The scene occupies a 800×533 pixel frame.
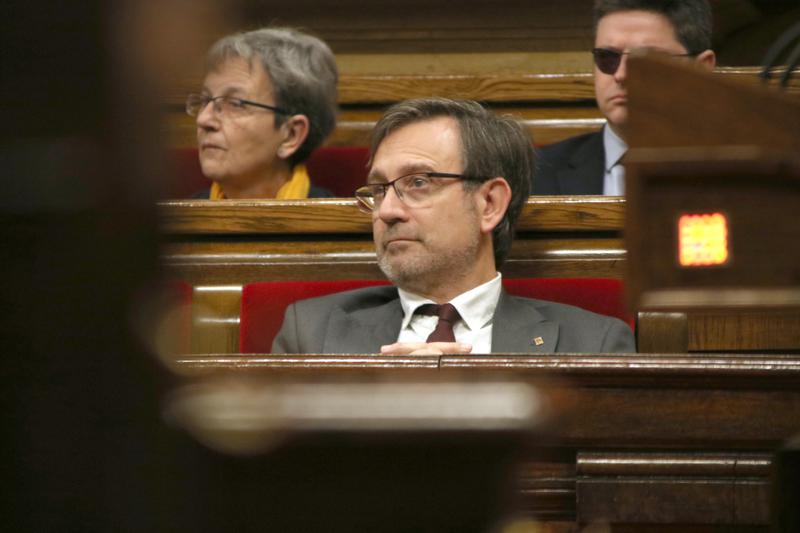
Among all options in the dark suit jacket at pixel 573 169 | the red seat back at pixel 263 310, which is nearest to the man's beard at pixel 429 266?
the red seat back at pixel 263 310

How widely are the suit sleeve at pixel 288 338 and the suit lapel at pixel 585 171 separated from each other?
0.49m

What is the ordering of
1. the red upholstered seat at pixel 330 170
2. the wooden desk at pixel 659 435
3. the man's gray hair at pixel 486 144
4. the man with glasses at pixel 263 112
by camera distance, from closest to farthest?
the wooden desk at pixel 659 435, the man's gray hair at pixel 486 144, the man with glasses at pixel 263 112, the red upholstered seat at pixel 330 170

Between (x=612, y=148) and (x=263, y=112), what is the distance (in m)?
0.49

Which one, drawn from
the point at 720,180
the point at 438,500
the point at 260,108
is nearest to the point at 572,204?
the point at 260,108

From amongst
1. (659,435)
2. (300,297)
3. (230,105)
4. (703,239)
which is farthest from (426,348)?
(230,105)

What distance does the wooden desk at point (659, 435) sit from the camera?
0.81 m

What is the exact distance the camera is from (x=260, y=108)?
175 cm

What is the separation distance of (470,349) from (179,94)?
988mm

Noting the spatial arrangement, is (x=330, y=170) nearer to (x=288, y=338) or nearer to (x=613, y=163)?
(x=613, y=163)

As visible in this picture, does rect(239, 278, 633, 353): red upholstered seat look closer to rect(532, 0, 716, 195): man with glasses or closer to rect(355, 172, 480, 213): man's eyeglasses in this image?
rect(355, 172, 480, 213): man's eyeglasses

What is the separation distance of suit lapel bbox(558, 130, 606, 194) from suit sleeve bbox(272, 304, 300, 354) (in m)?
0.49

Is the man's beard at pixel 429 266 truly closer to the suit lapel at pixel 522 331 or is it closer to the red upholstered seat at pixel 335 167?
the suit lapel at pixel 522 331

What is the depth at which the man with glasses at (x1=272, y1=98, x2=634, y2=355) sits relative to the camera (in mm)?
1251

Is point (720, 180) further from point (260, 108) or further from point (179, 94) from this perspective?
point (179, 94)
